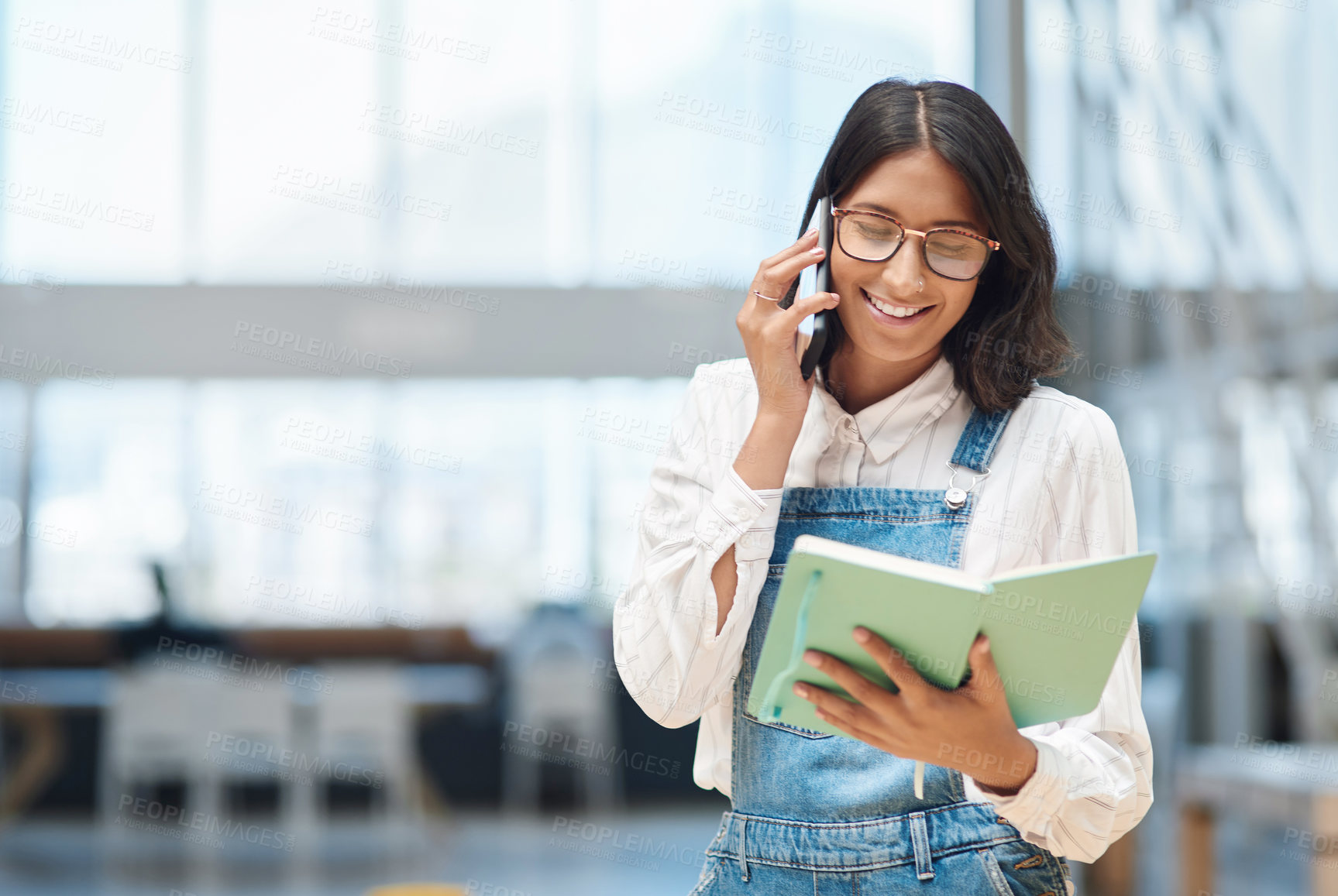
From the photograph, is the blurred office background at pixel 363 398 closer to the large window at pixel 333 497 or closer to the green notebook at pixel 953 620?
the large window at pixel 333 497

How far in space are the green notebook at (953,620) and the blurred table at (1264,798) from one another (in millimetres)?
1899

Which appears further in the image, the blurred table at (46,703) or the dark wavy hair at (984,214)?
the blurred table at (46,703)

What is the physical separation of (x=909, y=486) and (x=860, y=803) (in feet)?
1.00

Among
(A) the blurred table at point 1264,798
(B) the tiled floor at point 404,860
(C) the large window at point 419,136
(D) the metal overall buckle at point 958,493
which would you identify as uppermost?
(C) the large window at point 419,136

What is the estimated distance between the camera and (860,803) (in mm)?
1078

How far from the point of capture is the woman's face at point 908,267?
43.4 inches

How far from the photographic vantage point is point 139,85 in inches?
265

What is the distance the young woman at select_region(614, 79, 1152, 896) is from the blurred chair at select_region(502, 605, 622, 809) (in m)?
4.94

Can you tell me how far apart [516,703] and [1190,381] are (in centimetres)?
383

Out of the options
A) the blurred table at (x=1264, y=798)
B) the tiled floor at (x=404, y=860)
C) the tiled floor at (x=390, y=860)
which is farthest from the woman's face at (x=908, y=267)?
the tiled floor at (x=390, y=860)

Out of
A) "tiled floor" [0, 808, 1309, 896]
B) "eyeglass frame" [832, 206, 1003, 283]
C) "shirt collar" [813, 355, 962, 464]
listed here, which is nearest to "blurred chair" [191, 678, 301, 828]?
"tiled floor" [0, 808, 1309, 896]

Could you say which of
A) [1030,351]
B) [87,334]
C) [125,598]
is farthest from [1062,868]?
[125,598]

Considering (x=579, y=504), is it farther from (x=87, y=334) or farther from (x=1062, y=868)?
(x=1062, y=868)

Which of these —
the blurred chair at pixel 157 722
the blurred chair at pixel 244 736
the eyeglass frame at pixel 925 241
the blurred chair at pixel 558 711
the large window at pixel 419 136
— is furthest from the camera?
the large window at pixel 419 136
